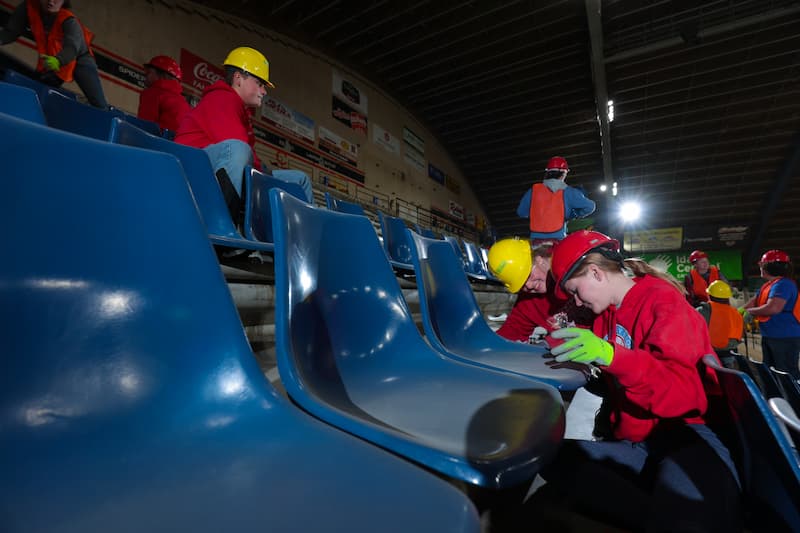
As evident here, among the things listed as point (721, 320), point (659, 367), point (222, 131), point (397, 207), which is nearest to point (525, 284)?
point (659, 367)

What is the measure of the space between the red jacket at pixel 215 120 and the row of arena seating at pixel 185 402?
1.72 m

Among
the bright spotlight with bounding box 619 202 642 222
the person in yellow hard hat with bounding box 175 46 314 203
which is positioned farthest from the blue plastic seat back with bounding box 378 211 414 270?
the bright spotlight with bounding box 619 202 642 222

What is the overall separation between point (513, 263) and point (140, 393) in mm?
2022

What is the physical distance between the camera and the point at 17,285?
1.54 feet

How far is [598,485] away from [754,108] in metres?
13.6

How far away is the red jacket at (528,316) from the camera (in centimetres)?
223

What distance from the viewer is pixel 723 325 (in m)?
4.53

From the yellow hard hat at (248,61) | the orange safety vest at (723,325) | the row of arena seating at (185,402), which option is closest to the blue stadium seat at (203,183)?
the yellow hard hat at (248,61)

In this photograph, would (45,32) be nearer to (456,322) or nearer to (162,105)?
(162,105)

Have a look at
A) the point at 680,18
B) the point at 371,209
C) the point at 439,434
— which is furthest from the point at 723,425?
the point at 680,18

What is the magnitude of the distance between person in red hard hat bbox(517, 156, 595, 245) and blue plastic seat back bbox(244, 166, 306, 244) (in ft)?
8.51

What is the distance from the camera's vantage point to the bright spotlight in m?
13.2

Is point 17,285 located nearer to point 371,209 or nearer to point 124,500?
point 124,500

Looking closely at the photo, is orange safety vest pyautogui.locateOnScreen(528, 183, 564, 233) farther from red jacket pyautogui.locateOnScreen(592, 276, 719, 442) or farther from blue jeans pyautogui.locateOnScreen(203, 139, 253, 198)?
blue jeans pyautogui.locateOnScreen(203, 139, 253, 198)
